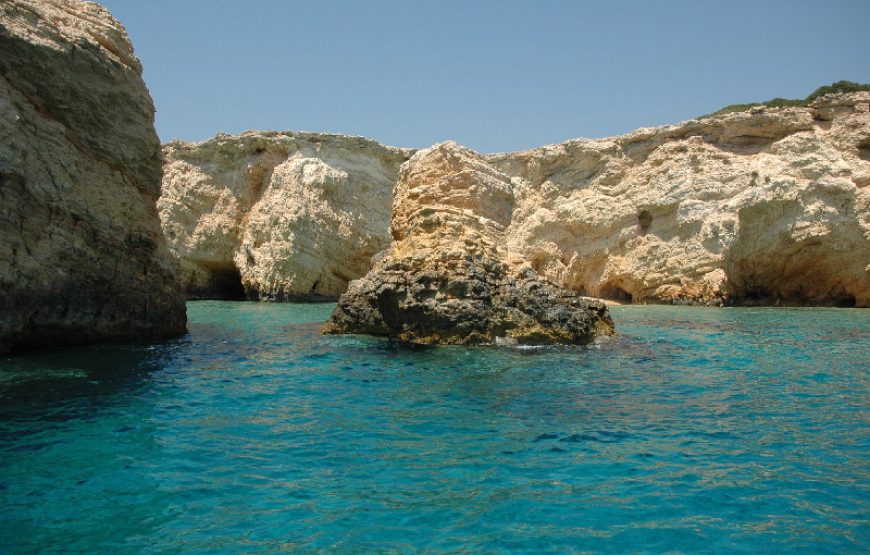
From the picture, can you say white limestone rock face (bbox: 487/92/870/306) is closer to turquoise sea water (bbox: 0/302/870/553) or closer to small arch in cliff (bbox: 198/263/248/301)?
turquoise sea water (bbox: 0/302/870/553)

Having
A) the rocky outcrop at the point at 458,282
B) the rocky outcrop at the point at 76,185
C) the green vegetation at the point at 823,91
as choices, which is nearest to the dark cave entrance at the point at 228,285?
the rocky outcrop at the point at 76,185

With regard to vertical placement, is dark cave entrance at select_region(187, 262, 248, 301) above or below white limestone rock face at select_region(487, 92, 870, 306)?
below

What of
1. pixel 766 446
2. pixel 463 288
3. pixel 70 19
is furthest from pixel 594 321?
pixel 70 19

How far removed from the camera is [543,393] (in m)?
8.43

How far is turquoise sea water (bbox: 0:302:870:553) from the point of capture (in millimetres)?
4328

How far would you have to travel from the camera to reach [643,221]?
103 feet

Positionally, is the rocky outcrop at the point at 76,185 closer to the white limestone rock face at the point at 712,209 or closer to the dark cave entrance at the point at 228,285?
the white limestone rock face at the point at 712,209

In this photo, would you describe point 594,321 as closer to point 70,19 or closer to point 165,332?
point 165,332

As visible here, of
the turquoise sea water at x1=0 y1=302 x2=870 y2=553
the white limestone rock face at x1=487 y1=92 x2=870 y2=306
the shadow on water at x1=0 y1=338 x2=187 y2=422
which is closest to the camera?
the turquoise sea water at x1=0 y1=302 x2=870 y2=553

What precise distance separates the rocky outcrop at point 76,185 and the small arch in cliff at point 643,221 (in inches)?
928

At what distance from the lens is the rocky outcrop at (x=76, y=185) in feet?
33.9

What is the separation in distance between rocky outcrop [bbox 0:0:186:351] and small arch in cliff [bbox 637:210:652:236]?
23.6 meters

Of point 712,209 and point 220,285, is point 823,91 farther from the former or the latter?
point 220,285

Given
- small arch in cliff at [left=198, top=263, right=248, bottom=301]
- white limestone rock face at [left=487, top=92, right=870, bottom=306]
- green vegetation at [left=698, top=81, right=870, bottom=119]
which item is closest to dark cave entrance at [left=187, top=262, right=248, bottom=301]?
small arch in cliff at [left=198, top=263, right=248, bottom=301]
